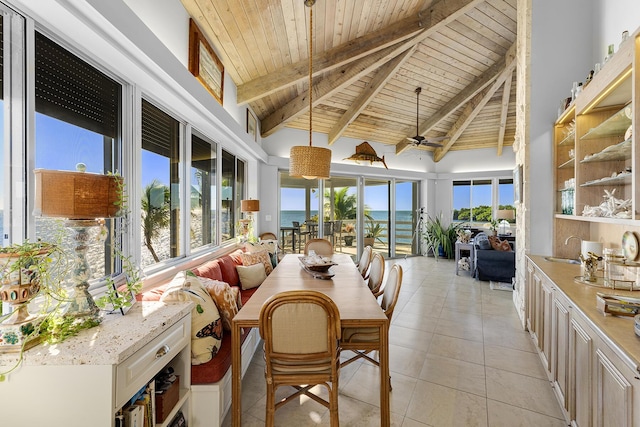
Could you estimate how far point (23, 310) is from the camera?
3.85ft

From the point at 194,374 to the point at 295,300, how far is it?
87 centimetres

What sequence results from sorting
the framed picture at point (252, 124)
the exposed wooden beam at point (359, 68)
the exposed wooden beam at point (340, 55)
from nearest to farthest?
the exposed wooden beam at point (359, 68), the exposed wooden beam at point (340, 55), the framed picture at point (252, 124)

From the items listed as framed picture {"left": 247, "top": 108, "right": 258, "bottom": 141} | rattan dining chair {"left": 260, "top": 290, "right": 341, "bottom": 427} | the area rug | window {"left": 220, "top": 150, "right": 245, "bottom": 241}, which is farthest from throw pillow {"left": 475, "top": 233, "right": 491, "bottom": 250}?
rattan dining chair {"left": 260, "top": 290, "right": 341, "bottom": 427}

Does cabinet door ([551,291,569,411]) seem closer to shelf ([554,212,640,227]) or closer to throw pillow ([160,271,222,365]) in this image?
shelf ([554,212,640,227])

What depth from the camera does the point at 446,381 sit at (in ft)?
7.80

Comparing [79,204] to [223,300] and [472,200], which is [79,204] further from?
[472,200]

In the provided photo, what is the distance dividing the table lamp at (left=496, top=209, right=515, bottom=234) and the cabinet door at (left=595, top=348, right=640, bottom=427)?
6.32m

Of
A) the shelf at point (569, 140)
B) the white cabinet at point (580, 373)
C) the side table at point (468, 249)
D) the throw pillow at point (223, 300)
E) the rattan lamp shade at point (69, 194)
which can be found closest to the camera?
the rattan lamp shade at point (69, 194)

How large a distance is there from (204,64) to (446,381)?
146 inches

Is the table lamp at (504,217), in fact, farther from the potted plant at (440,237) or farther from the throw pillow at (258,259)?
the throw pillow at (258,259)

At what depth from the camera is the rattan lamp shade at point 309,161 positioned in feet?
8.80

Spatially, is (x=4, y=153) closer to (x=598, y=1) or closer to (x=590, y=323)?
(x=590, y=323)

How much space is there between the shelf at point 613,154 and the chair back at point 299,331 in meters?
2.16

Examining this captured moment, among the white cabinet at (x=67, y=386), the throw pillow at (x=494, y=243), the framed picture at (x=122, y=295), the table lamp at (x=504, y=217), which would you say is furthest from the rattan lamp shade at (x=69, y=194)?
the table lamp at (x=504, y=217)
